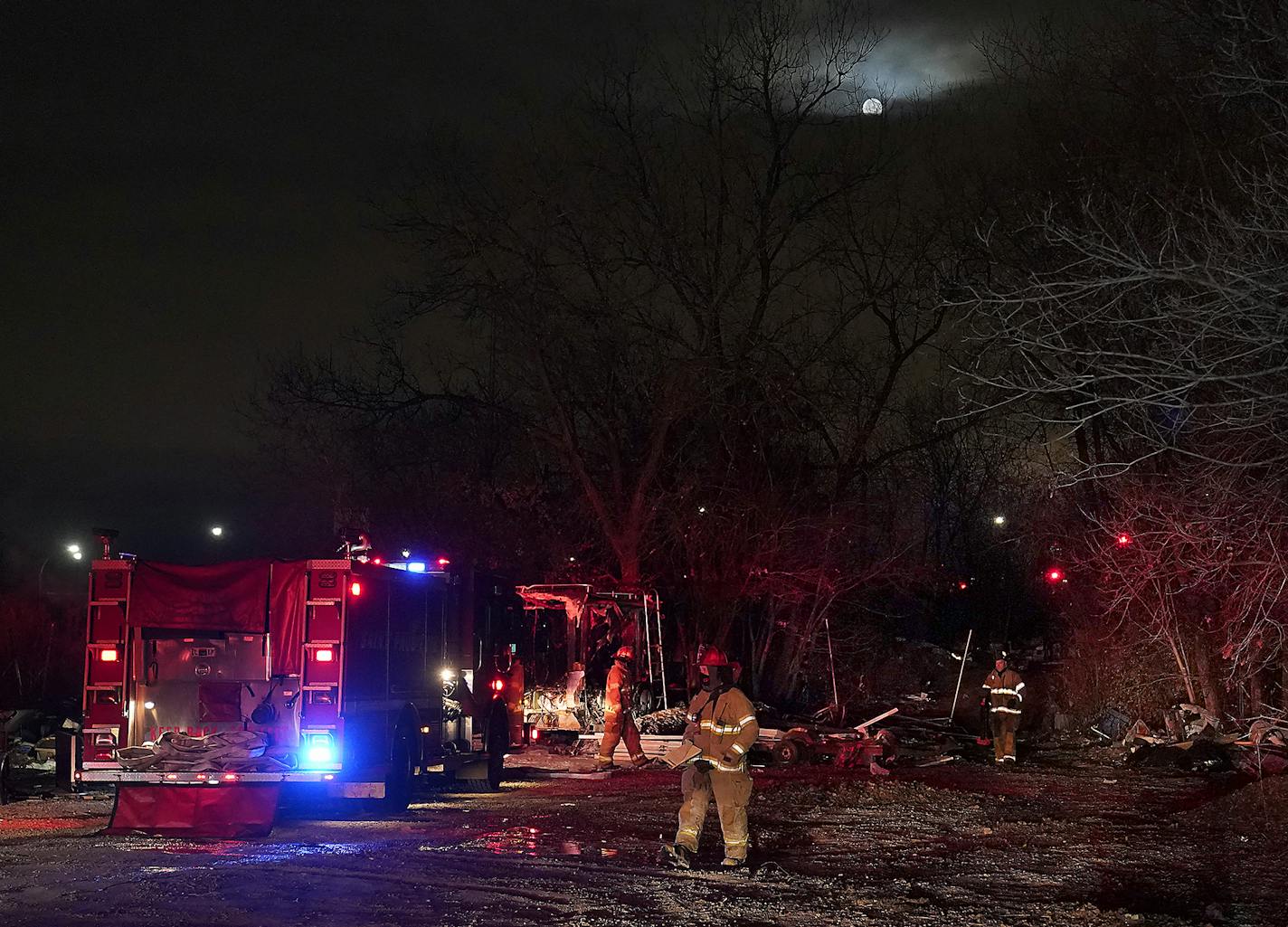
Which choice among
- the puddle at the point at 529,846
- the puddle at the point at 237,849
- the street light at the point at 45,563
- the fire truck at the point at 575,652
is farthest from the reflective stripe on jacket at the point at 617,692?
the street light at the point at 45,563

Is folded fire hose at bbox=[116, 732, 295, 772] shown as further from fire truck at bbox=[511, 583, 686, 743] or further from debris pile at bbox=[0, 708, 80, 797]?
A: fire truck at bbox=[511, 583, 686, 743]

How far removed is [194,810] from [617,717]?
7.37 m

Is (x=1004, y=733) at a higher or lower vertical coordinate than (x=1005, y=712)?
lower

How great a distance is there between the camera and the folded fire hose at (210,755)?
40.0ft

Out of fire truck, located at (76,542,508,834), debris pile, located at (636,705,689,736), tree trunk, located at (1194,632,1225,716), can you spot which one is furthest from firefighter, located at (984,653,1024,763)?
fire truck, located at (76,542,508,834)

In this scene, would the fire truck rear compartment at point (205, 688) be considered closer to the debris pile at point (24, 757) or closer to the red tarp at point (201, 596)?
the red tarp at point (201, 596)

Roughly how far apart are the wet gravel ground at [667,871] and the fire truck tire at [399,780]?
231 mm

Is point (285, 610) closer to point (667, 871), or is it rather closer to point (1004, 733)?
point (667, 871)

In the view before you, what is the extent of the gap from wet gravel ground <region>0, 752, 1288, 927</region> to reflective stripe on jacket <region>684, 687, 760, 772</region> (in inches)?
33.4

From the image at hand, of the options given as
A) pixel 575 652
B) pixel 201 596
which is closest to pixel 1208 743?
pixel 575 652

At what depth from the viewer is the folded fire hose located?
1220 centimetres

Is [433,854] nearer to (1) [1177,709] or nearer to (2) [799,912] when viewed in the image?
(2) [799,912]

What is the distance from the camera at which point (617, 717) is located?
60.3 feet

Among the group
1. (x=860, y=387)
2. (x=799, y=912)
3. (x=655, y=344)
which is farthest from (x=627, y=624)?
(x=799, y=912)
